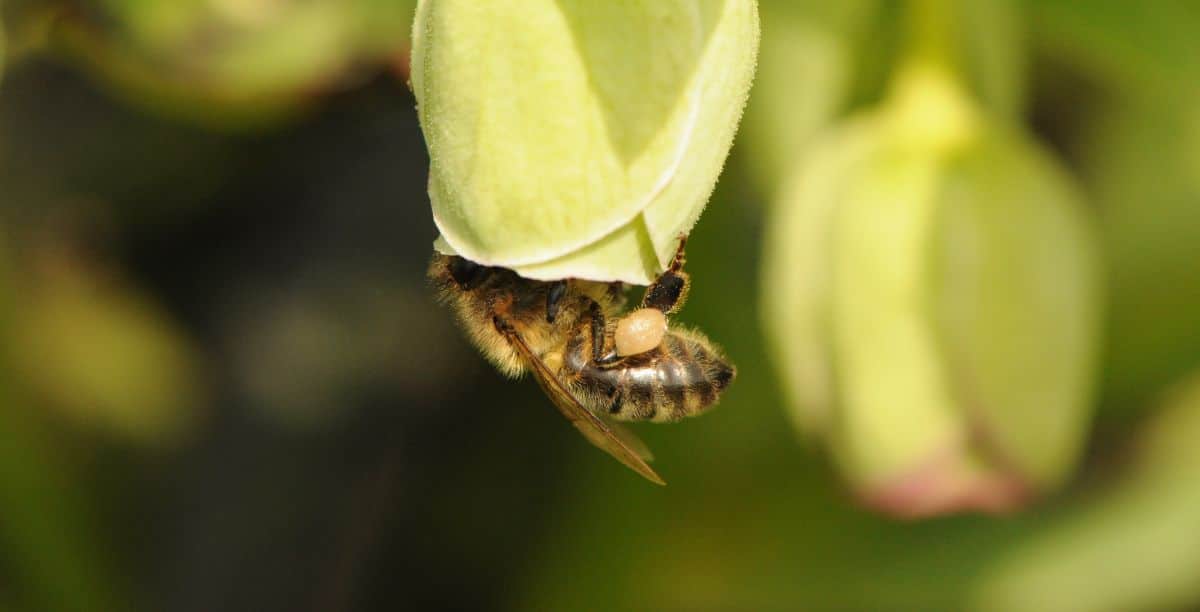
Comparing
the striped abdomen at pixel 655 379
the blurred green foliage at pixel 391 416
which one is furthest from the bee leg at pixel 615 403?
the blurred green foliage at pixel 391 416

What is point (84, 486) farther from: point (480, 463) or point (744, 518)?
point (744, 518)

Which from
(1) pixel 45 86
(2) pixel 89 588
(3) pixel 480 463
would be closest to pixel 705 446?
(3) pixel 480 463

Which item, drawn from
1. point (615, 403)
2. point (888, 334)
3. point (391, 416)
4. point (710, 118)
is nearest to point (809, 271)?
point (888, 334)

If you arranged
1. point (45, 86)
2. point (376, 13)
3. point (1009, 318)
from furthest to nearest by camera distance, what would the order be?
1. point (45, 86)
2. point (376, 13)
3. point (1009, 318)

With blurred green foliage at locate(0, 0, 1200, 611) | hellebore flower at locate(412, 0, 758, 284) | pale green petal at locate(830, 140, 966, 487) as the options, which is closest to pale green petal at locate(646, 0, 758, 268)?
hellebore flower at locate(412, 0, 758, 284)

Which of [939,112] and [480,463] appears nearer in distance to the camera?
[939,112]

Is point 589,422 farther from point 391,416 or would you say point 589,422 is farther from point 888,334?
point 391,416
